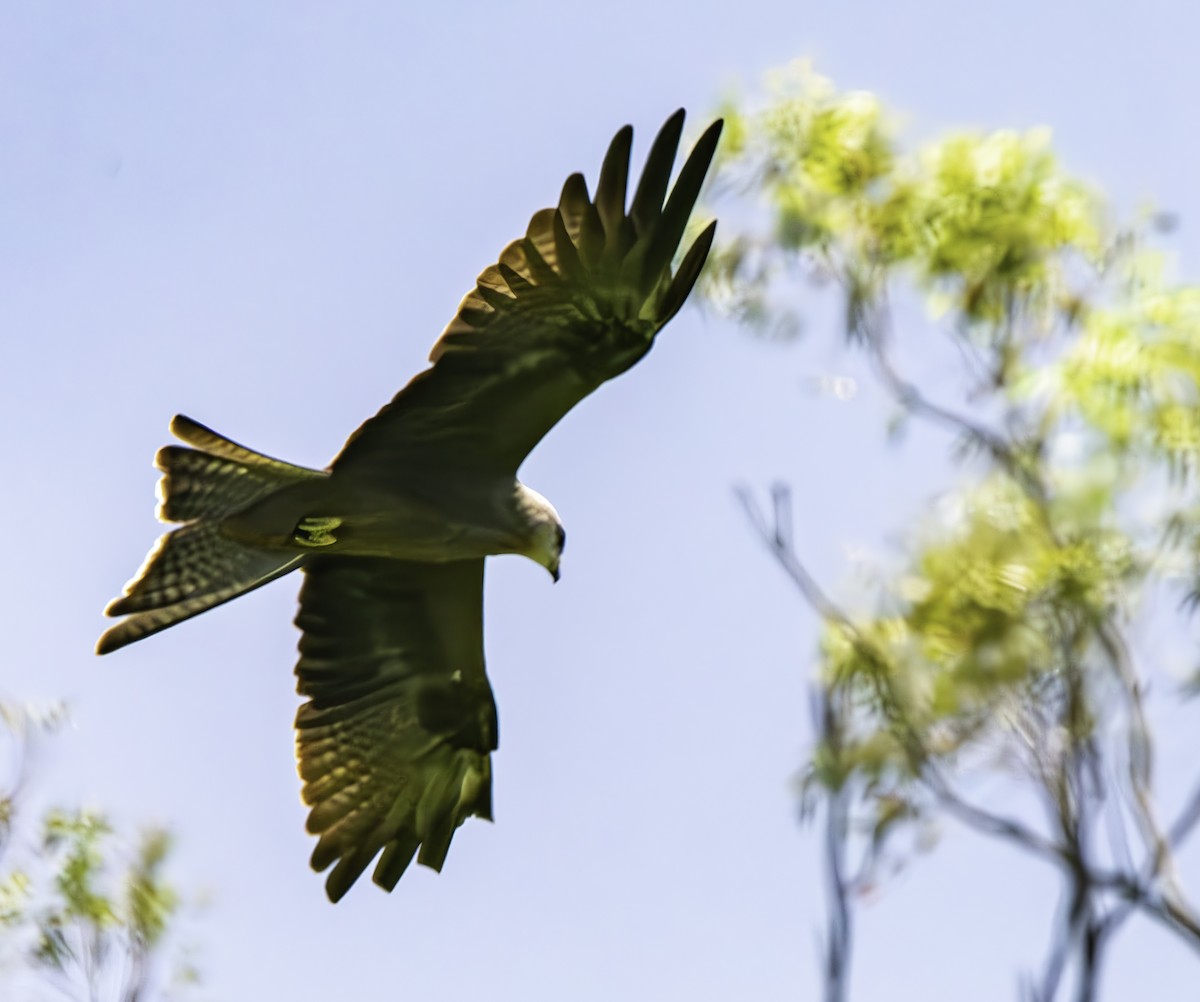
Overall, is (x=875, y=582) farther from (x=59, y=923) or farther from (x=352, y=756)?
(x=59, y=923)

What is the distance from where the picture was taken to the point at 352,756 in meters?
9.42

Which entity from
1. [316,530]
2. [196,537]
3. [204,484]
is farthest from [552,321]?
[196,537]

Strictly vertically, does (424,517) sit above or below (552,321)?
below

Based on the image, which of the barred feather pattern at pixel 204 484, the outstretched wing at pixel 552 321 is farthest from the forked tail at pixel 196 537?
the outstretched wing at pixel 552 321

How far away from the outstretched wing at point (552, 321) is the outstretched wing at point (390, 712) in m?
1.00

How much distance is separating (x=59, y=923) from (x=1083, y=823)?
5.03m

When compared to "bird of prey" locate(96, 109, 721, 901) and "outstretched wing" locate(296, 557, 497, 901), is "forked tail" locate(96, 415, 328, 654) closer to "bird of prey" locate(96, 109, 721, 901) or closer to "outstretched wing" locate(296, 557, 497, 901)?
"bird of prey" locate(96, 109, 721, 901)

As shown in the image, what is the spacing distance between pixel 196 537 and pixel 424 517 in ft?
3.10

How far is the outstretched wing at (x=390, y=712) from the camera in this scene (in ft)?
30.3

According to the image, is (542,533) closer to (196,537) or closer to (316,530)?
(316,530)

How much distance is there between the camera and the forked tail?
8.23 m

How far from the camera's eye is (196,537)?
27.4 ft

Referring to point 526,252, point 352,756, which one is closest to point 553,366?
point 526,252

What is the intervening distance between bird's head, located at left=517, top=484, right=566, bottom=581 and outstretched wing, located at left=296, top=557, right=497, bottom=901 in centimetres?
84
